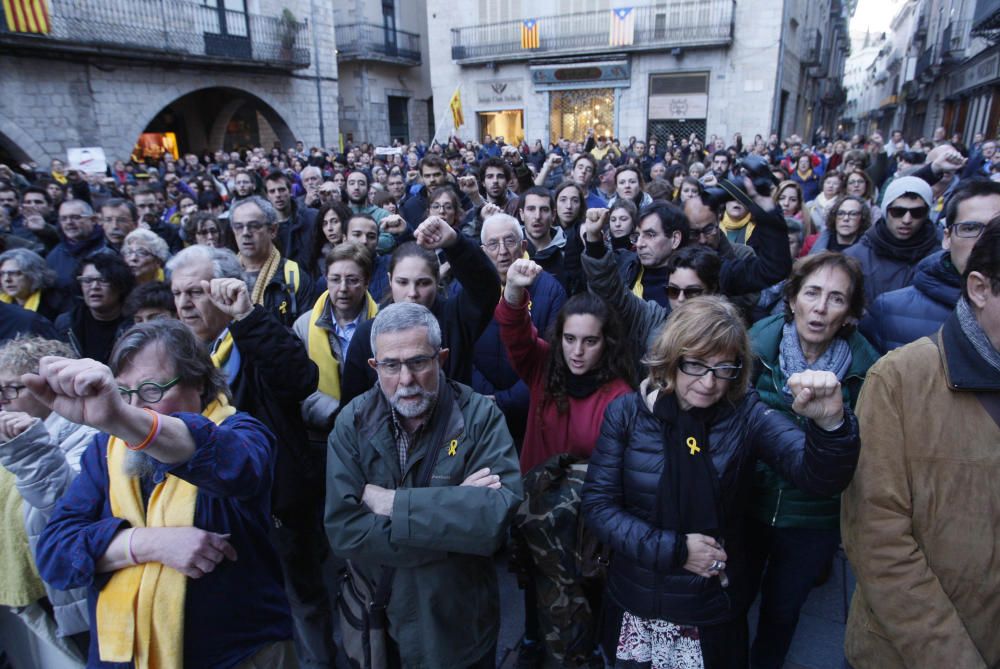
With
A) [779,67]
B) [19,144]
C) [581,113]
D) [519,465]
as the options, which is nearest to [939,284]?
[519,465]

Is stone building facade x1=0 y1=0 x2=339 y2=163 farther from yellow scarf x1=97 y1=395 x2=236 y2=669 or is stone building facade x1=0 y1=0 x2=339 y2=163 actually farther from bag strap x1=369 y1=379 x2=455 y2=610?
bag strap x1=369 y1=379 x2=455 y2=610

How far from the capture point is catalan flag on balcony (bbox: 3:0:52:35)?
535 inches

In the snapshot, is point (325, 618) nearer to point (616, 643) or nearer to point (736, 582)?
point (616, 643)

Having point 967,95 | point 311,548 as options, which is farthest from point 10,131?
point 967,95

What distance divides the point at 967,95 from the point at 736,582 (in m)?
28.2

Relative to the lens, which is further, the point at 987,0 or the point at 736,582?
the point at 987,0

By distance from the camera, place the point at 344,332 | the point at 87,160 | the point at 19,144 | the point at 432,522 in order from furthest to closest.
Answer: the point at 19,144 → the point at 87,160 → the point at 344,332 → the point at 432,522

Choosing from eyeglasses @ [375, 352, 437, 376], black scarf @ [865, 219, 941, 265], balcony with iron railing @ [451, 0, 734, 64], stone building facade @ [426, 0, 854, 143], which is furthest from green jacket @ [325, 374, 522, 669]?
balcony with iron railing @ [451, 0, 734, 64]

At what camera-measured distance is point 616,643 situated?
2.22 metres

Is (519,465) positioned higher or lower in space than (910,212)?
lower

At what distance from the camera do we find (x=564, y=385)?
2.72 meters

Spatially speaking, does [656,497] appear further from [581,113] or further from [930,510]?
[581,113]

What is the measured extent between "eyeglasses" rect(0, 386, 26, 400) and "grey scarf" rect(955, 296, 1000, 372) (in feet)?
9.97

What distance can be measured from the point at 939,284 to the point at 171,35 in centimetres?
2102
